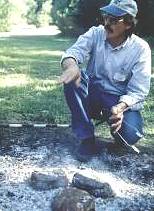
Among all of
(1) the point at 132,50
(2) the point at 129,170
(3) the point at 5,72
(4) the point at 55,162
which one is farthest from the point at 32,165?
(3) the point at 5,72

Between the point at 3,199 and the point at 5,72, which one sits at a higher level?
the point at 3,199

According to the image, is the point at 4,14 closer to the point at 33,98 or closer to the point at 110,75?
the point at 33,98

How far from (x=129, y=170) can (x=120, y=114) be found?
2.04ft

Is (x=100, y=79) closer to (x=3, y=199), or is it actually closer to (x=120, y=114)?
(x=120, y=114)

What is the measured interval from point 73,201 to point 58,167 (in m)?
1.05

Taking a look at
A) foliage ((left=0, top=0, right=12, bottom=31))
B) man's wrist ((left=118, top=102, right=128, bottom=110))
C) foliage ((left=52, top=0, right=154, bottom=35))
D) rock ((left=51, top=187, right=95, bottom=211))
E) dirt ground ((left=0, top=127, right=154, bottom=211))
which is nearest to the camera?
rock ((left=51, top=187, right=95, bottom=211))

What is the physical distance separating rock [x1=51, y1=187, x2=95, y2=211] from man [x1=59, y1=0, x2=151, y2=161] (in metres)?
1.09

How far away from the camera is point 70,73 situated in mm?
4902

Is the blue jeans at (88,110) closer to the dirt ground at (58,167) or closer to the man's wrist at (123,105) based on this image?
the dirt ground at (58,167)

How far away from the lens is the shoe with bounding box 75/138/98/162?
5375 mm

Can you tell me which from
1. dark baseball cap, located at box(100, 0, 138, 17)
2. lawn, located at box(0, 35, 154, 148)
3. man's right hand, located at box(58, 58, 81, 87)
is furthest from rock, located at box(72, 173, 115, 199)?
lawn, located at box(0, 35, 154, 148)

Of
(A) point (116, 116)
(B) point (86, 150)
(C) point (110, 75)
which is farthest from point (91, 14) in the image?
(A) point (116, 116)

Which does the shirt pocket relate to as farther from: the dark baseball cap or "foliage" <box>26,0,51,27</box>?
"foliage" <box>26,0,51,27</box>

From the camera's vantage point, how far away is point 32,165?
16.8 ft
